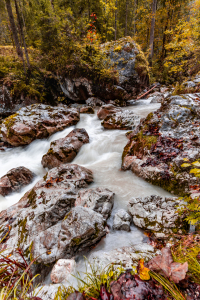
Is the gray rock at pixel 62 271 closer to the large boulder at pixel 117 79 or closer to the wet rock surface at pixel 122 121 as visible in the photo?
the wet rock surface at pixel 122 121

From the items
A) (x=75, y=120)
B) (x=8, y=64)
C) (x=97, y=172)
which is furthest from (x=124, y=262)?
(x=8, y=64)

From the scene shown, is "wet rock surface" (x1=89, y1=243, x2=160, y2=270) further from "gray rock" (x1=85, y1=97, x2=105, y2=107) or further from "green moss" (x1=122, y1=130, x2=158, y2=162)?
"gray rock" (x1=85, y1=97, x2=105, y2=107)

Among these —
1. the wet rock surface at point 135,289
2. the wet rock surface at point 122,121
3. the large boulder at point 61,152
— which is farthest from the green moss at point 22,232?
the wet rock surface at point 122,121

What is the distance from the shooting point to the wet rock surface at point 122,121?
809 centimetres

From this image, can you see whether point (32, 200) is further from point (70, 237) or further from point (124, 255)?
point (124, 255)

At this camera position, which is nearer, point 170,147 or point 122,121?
point 170,147

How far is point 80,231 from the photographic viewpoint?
2.52 m

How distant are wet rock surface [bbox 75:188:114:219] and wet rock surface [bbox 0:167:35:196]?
3.03m

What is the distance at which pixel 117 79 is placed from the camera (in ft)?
40.8

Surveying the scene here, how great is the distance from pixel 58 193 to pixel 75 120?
22.7 feet

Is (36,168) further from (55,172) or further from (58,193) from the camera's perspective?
(58,193)

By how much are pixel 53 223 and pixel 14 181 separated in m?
3.09

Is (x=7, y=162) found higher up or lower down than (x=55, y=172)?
lower down

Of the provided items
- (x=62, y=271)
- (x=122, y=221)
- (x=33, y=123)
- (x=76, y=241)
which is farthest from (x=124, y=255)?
(x=33, y=123)
